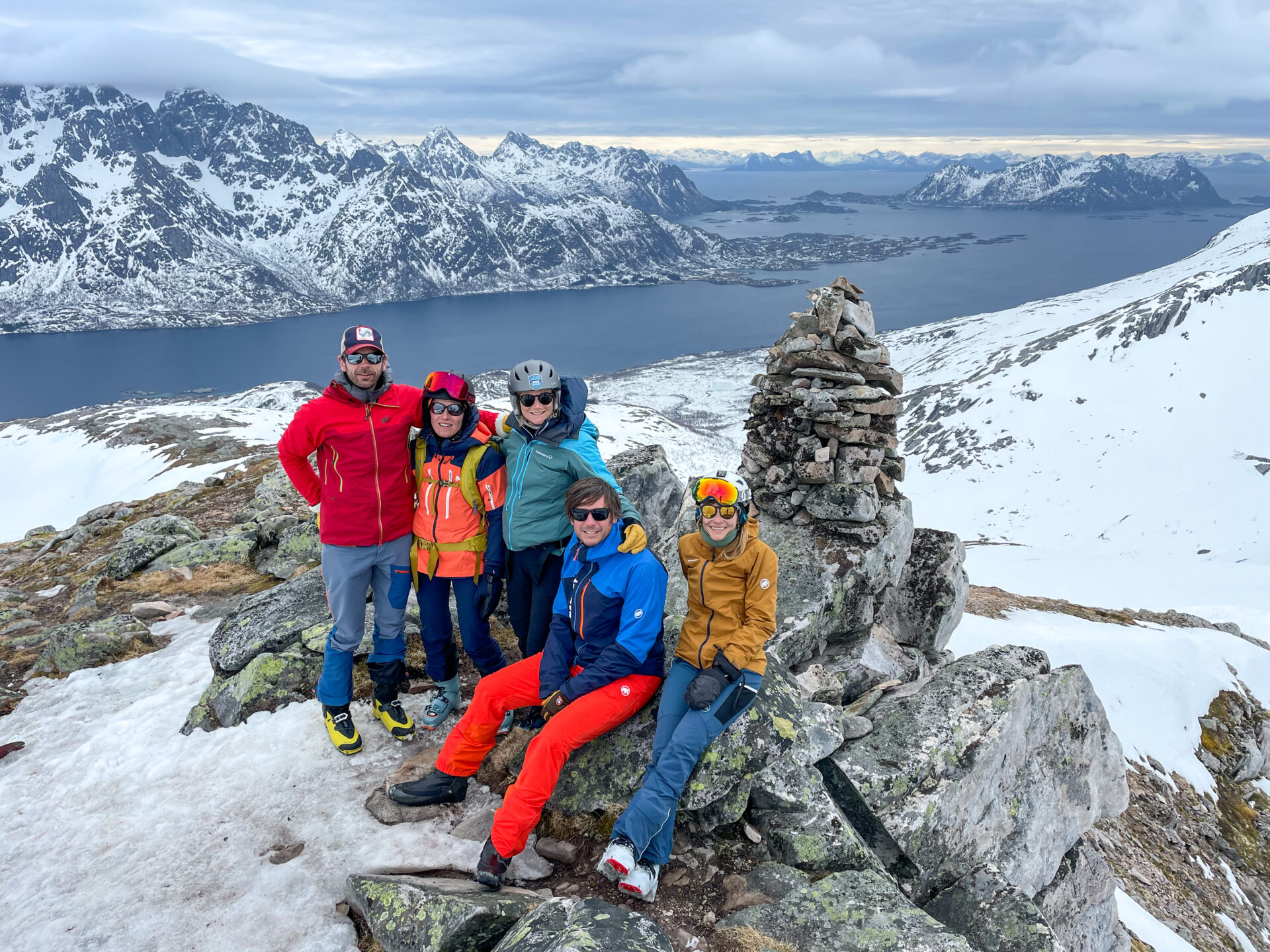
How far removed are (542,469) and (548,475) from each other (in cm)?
10

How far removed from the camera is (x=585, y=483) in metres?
7.68

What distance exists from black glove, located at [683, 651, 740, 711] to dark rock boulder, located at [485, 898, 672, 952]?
7.05ft

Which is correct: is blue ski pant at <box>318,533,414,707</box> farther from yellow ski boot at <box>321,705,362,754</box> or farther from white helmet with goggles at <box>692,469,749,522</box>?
white helmet with goggles at <box>692,469,749,522</box>

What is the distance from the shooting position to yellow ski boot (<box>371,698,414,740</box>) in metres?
9.30

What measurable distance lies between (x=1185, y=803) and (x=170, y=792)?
2554cm

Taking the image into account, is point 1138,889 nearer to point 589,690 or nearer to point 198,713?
point 589,690

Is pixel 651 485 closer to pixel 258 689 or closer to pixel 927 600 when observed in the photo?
pixel 927 600

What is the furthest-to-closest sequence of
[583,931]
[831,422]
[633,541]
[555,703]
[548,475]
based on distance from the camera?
[831,422] → [548,475] → [555,703] → [633,541] → [583,931]

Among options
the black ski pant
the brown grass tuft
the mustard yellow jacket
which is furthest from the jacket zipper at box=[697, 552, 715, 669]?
the brown grass tuft

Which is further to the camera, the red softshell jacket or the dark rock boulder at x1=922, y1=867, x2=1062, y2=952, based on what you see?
the red softshell jacket

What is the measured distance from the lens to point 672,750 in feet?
23.8

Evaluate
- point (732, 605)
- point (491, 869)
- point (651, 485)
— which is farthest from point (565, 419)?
point (651, 485)

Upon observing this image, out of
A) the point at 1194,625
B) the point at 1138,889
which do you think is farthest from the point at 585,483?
the point at 1194,625

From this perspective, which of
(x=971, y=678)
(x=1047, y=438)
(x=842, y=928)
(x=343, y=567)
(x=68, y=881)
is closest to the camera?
(x=842, y=928)
